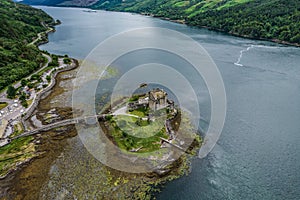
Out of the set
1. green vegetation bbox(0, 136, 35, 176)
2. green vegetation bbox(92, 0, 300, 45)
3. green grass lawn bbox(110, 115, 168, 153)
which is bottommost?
green vegetation bbox(0, 136, 35, 176)

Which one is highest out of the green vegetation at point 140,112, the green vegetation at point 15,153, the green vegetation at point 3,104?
the green vegetation at point 140,112

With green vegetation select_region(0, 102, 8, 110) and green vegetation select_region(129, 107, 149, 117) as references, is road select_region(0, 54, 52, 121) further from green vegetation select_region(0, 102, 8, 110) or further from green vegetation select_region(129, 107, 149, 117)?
green vegetation select_region(129, 107, 149, 117)

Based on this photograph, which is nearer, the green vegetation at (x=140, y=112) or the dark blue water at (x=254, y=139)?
the dark blue water at (x=254, y=139)

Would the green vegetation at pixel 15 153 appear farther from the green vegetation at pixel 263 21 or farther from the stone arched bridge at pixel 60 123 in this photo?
the green vegetation at pixel 263 21

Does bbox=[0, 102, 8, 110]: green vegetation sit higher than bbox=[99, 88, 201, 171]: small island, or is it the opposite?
bbox=[99, 88, 201, 171]: small island

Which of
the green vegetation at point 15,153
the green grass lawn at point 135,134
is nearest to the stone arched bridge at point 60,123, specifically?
the green vegetation at point 15,153

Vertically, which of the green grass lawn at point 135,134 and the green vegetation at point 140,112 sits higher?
the green vegetation at point 140,112

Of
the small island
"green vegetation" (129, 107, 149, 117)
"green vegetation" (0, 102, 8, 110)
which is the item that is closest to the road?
"green vegetation" (0, 102, 8, 110)

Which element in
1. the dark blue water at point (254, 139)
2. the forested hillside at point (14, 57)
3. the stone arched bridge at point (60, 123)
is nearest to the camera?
the dark blue water at point (254, 139)

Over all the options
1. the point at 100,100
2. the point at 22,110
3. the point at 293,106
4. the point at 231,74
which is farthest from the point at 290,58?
the point at 22,110

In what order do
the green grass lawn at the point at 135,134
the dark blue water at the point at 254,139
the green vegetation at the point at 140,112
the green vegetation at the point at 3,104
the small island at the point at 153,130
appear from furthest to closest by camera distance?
1. the green vegetation at the point at 3,104
2. the green vegetation at the point at 140,112
3. the green grass lawn at the point at 135,134
4. the small island at the point at 153,130
5. the dark blue water at the point at 254,139

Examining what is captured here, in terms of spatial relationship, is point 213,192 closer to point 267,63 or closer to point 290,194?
point 290,194
